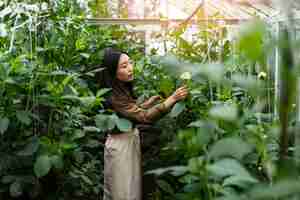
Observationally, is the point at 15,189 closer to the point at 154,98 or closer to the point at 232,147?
the point at 154,98

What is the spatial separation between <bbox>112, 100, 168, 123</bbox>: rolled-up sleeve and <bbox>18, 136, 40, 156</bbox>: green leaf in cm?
67

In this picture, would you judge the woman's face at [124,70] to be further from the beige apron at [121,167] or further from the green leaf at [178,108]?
the green leaf at [178,108]

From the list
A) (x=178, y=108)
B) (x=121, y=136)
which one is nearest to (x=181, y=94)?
(x=178, y=108)

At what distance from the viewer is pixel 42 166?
226 centimetres

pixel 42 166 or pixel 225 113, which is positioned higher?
pixel 225 113

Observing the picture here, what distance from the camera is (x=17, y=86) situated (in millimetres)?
2271

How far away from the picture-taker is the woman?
295 centimetres

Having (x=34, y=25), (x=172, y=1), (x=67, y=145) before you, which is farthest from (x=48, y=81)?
(x=172, y=1)

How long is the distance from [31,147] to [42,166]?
0.14 m

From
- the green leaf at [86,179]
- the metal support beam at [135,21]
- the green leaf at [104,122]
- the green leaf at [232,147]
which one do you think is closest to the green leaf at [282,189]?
the green leaf at [232,147]

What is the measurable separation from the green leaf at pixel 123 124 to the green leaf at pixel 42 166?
1.85ft

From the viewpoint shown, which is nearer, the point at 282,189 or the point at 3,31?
the point at 282,189

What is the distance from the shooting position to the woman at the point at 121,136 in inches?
116

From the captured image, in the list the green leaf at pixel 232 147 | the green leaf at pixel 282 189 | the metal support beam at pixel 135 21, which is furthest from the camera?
the metal support beam at pixel 135 21
